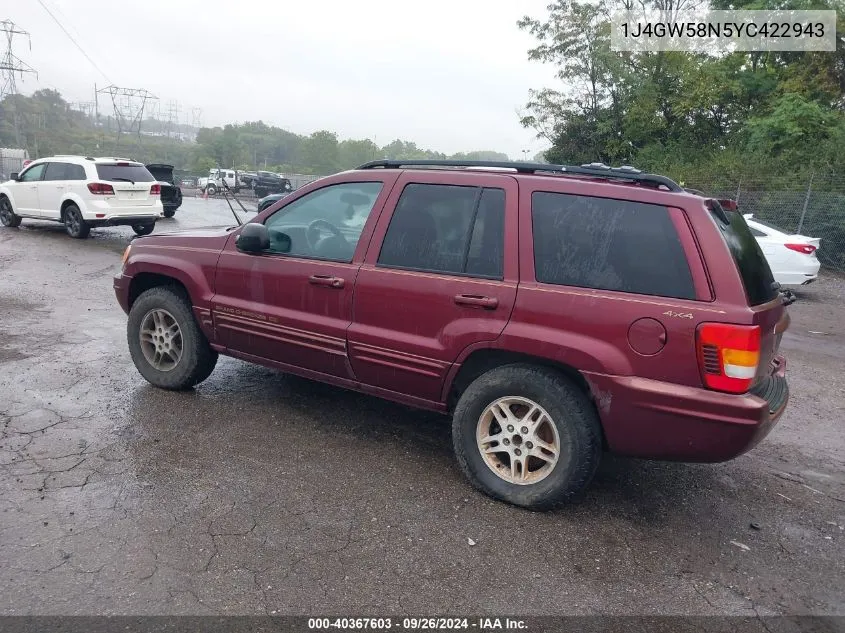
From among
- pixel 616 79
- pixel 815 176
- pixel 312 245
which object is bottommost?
pixel 312 245

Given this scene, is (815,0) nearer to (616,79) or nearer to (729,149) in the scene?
(729,149)

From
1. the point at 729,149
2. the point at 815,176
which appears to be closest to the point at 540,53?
the point at 729,149

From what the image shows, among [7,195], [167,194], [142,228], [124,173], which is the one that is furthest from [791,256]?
[7,195]

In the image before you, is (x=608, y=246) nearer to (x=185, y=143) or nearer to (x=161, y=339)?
(x=161, y=339)

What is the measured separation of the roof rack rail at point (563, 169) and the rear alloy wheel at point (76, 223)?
11332mm

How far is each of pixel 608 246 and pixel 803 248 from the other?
945cm

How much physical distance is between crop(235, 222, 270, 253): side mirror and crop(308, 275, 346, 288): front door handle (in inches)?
16.7

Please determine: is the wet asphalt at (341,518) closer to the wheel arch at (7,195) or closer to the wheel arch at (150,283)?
the wheel arch at (150,283)

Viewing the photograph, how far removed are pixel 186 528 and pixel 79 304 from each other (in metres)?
5.68

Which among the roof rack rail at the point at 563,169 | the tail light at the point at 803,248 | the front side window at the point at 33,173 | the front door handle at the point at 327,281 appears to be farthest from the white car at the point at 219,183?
the tail light at the point at 803,248

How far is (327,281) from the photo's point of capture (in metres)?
4.02

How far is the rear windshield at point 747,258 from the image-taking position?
3123 millimetres

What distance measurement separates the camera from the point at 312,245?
422cm

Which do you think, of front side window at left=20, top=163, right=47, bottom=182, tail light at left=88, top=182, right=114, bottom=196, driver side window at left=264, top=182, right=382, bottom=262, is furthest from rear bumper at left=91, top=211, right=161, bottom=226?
driver side window at left=264, top=182, right=382, bottom=262
